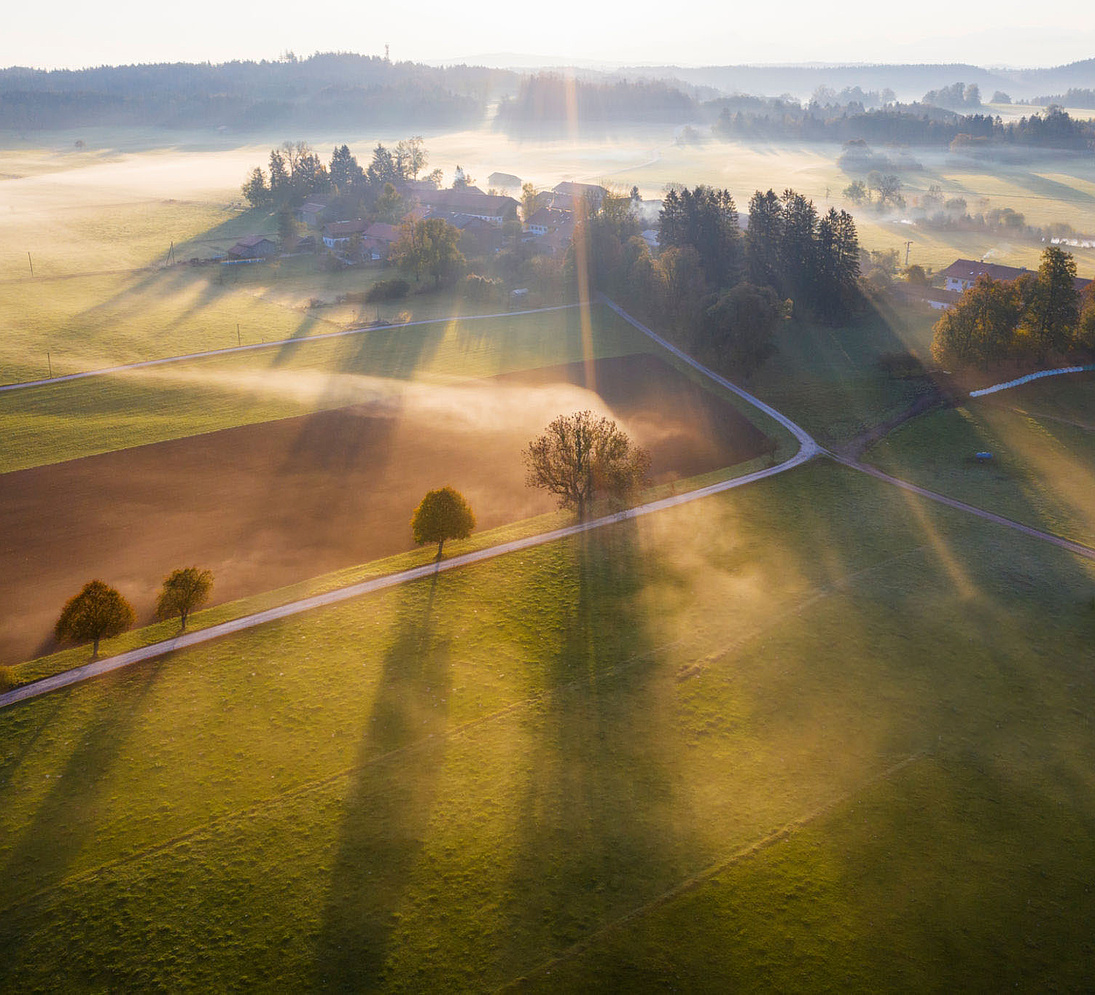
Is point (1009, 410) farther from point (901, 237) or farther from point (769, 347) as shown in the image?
point (901, 237)

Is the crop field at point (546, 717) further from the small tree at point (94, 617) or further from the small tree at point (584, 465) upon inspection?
the small tree at point (584, 465)

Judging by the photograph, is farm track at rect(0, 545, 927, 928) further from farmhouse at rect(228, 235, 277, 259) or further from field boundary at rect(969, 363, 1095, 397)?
farmhouse at rect(228, 235, 277, 259)

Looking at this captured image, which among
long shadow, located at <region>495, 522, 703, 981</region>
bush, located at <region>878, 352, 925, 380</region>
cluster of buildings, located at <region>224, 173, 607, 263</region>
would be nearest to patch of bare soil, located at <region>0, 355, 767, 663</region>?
long shadow, located at <region>495, 522, 703, 981</region>

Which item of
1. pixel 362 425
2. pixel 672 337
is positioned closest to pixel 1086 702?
pixel 362 425

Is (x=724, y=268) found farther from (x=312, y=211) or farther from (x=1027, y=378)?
(x=312, y=211)

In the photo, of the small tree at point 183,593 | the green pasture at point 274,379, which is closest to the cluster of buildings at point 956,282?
the green pasture at point 274,379

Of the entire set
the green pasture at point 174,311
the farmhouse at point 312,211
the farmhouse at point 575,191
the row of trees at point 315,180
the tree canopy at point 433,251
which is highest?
the row of trees at point 315,180
